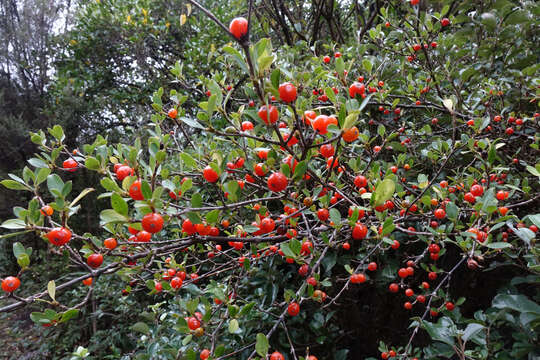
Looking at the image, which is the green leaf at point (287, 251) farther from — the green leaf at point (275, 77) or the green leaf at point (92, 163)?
the green leaf at point (92, 163)

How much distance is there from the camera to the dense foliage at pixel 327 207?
0.99 m

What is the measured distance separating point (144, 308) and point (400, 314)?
9.10ft

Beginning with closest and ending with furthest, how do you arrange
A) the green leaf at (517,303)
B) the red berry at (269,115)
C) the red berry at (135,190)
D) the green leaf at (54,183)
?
1. the red berry at (269,115)
2. the red berry at (135,190)
3. the green leaf at (54,183)
4. the green leaf at (517,303)

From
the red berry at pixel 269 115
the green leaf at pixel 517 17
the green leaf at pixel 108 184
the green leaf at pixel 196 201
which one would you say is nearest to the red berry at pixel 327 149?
the red berry at pixel 269 115

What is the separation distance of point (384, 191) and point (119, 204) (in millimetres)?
855

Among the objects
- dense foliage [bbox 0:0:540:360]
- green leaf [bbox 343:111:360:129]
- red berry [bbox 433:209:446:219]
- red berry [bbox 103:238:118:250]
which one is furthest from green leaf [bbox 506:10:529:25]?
red berry [bbox 103:238:118:250]

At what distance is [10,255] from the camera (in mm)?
7047

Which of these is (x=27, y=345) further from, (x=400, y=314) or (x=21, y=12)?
(x=21, y=12)

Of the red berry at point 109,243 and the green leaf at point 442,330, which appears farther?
the green leaf at point 442,330

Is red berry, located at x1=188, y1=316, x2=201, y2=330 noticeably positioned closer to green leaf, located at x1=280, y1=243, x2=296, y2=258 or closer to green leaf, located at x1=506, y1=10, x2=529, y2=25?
green leaf, located at x1=280, y1=243, x2=296, y2=258

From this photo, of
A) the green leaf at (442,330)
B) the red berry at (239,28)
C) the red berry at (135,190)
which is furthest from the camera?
the green leaf at (442,330)

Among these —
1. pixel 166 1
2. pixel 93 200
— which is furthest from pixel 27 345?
pixel 166 1

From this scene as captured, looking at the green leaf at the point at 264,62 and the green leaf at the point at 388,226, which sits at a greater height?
the green leaf at the point at 264,62

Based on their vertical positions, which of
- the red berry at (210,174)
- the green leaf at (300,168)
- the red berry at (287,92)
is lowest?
the green leaf at (300,168)
